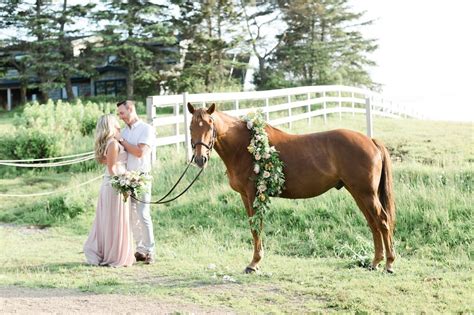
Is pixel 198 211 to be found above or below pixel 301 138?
below

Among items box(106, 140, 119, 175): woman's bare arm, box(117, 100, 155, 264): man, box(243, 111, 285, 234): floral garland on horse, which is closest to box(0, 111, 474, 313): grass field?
box(117, 100, 155, 264): man

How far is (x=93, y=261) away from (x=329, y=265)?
2992 millimetres

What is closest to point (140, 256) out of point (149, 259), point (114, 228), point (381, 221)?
point (149, 259)

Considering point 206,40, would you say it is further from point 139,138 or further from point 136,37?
point 139,138

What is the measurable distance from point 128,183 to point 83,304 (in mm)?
1857

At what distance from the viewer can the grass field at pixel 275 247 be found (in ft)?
19.2

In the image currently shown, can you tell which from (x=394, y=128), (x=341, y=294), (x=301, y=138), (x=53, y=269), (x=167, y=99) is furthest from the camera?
(x=394, y=128)

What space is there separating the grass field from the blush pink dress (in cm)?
23

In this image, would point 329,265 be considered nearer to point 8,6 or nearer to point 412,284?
point 412,284

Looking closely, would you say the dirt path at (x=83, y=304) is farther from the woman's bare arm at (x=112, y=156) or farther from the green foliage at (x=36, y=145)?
the green foliage at (x=36, y=145)

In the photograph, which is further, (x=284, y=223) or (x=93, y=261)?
(x=284, y=223)

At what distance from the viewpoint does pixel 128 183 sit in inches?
284

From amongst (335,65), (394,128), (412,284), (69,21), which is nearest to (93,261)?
(412,284)

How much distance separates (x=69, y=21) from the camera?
117 ft
